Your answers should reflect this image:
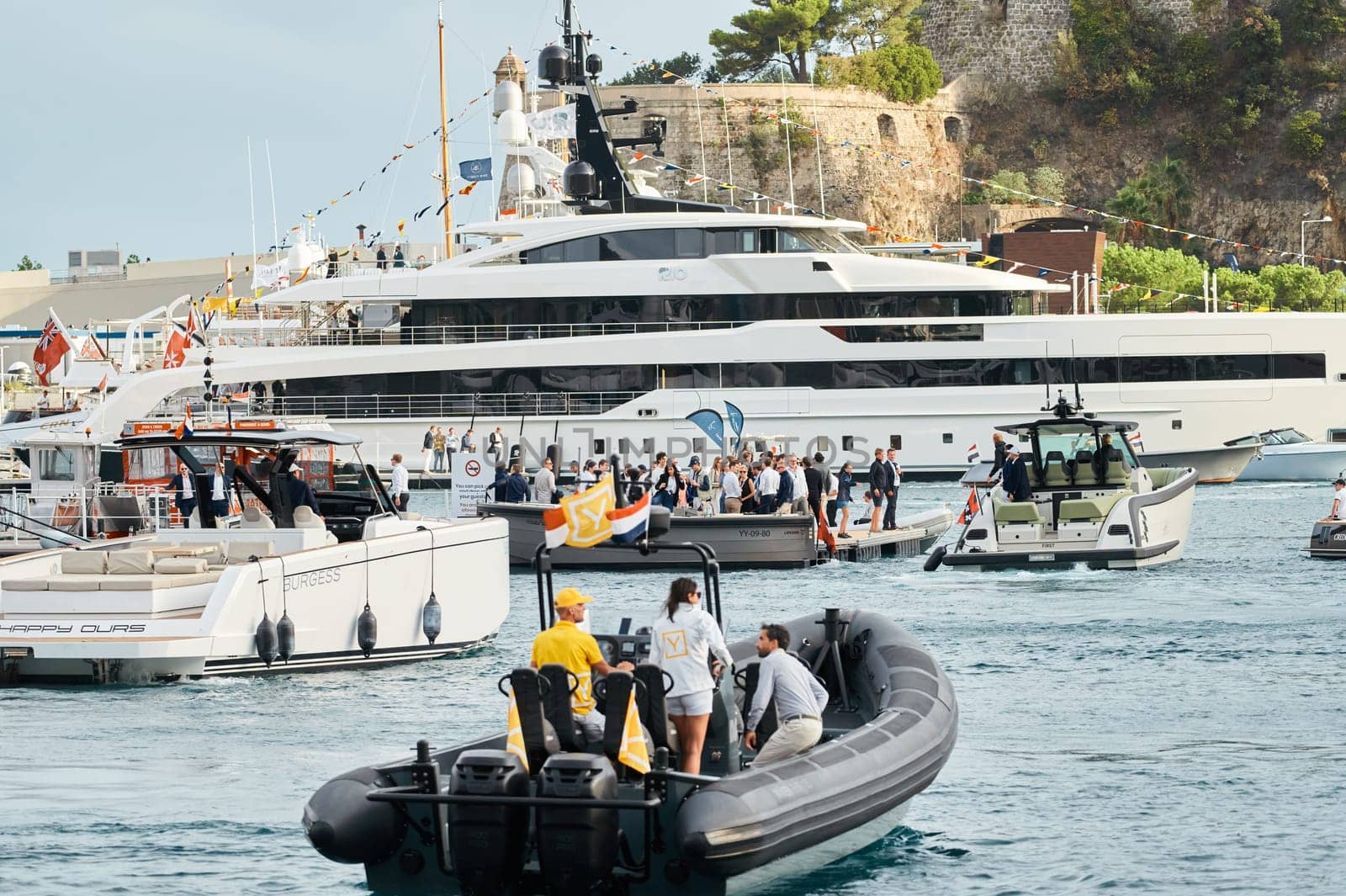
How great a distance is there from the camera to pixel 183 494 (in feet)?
75.4

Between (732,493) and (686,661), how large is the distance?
16315mm

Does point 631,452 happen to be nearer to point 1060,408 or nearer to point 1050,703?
point 1060,408

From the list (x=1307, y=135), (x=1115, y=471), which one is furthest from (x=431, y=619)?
(x=1307, y=135)

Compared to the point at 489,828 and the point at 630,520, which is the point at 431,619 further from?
the point at 489,828

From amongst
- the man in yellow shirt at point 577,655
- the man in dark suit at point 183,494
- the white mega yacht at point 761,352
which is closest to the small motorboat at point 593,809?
the man in yellow shirt at point 577,655

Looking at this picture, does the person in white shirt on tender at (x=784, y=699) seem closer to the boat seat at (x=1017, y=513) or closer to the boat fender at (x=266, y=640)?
the boat fender at (x=266, y=640)

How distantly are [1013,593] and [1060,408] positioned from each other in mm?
3324

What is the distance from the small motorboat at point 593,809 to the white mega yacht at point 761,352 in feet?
103

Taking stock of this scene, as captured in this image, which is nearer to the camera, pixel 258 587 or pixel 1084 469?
pixel 258 587

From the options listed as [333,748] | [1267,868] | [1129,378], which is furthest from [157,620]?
[1129,378]

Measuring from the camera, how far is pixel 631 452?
41.8 metres

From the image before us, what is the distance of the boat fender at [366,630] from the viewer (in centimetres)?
1598

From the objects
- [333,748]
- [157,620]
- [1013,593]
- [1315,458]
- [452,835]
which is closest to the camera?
[452,835]

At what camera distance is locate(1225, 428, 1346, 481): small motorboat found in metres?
40.8
